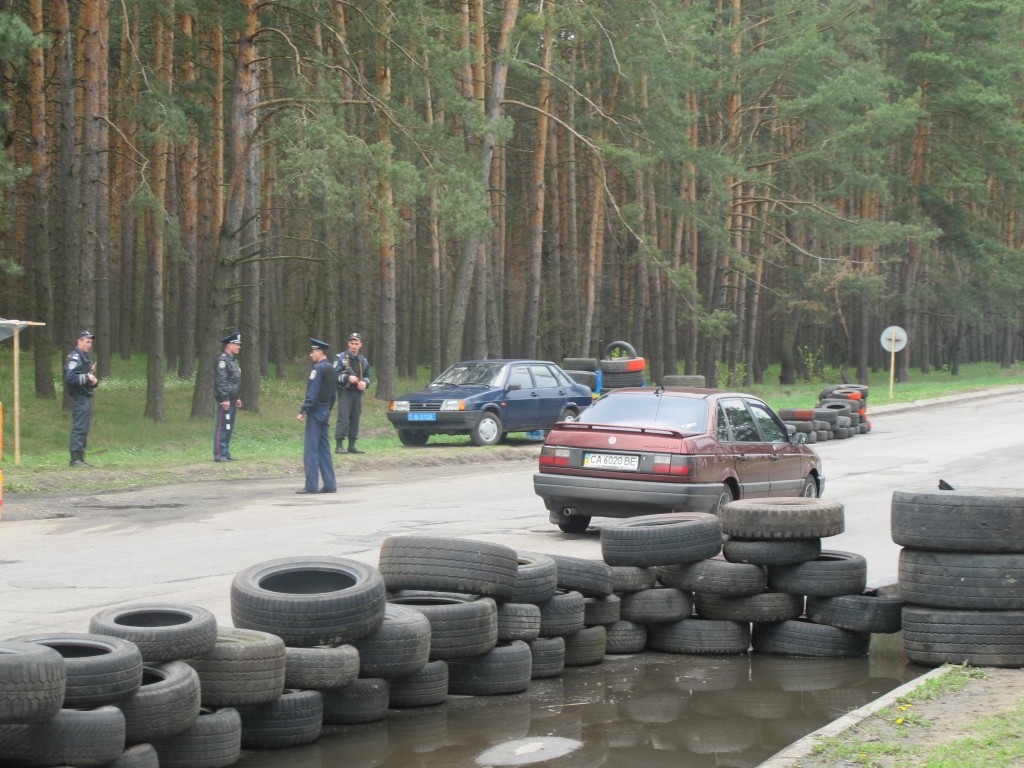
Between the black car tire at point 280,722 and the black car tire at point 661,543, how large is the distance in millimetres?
3030

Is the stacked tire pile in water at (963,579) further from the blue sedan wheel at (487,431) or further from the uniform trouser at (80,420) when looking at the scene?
the blue sedan wheel at (487,431)

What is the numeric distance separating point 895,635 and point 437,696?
13.2ft

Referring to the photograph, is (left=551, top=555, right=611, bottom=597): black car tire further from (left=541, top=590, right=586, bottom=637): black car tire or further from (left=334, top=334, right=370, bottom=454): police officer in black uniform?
(left=334, top=334, right=370, bottom=454): police officer in black uniform

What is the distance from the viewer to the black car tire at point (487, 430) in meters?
24.8

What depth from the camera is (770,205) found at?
53062mm

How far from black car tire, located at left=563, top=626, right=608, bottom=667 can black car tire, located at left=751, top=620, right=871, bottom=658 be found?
129 centimetres

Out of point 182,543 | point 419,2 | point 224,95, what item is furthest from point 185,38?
point 182,543

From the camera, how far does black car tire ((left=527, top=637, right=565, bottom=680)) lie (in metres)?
8.02

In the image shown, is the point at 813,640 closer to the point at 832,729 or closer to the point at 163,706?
the point at 832,729

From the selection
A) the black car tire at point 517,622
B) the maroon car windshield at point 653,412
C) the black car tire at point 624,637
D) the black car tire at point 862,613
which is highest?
the maroon car windshield at point 653,412

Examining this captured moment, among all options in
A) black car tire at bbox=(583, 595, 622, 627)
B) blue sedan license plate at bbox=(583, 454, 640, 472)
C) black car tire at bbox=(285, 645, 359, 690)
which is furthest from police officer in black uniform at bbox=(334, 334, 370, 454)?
black car tire at bbox=(285, 645, 359, 690)

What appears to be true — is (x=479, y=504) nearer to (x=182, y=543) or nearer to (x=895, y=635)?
(x=182, y=543)

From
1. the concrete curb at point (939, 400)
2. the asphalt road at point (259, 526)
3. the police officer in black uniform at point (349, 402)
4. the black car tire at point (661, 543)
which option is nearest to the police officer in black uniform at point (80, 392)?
the asphalt road at point (259, 526)

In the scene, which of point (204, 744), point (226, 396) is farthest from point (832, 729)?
point (226, 396)
